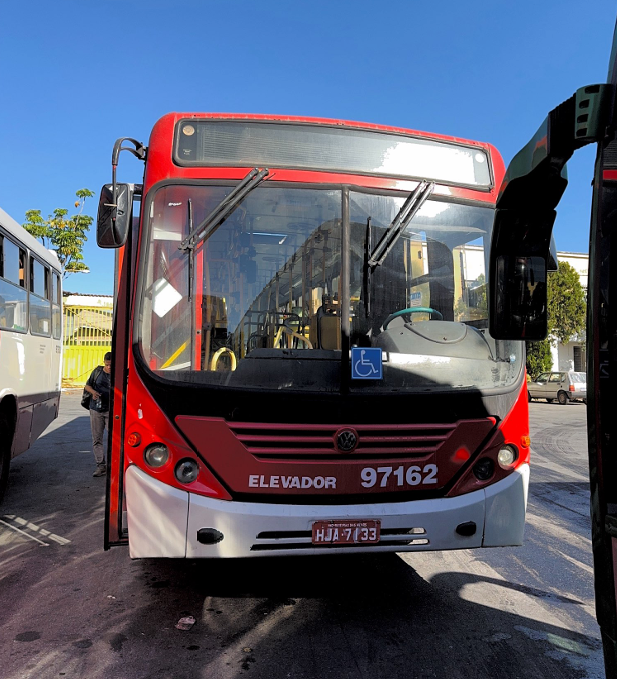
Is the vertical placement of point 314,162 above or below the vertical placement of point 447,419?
above

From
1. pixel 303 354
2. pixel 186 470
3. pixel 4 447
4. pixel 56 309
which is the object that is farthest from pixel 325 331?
pixel 56 309

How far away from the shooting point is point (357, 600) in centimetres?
393

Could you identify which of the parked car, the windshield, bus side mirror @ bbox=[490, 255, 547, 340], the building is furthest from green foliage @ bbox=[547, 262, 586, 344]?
bus side mirror @ bbox=[490, 255, 547, 340]

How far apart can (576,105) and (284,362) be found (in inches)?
83.1

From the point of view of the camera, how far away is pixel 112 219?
11.9 feet

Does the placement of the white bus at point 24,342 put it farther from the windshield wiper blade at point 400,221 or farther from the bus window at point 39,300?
the windshield wiper blade at point 400,221

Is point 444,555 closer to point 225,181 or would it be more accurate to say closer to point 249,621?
point 249,621

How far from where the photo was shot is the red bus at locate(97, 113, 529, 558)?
331cm

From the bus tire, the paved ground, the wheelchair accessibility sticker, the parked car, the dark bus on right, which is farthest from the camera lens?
the parked car

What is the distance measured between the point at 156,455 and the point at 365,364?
1.38 m

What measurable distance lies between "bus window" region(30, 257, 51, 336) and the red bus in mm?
4545

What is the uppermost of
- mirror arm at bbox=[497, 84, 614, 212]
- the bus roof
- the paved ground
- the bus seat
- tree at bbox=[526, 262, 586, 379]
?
tree at bbox=[526, 262, 586, 379]

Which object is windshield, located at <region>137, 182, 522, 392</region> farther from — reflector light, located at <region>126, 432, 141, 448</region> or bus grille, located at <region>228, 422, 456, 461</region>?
reflector light, located at <region>126, 432, 141, 448</region>

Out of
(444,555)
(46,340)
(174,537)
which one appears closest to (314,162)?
(174,537)
